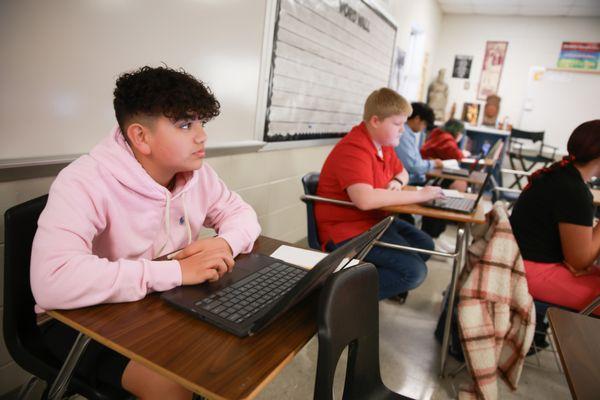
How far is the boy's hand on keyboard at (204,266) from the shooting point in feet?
2.78

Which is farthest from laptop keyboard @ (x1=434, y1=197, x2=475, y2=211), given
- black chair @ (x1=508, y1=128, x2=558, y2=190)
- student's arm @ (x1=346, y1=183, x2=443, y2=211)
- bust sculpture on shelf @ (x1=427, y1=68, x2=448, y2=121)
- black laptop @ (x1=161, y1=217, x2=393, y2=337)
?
bust sculpture on shelf @ (x1=427, y1=68, x2=448, y2=121)

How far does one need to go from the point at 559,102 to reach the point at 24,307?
25.7 feet

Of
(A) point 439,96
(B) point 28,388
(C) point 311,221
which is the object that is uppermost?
(A) point 439,96

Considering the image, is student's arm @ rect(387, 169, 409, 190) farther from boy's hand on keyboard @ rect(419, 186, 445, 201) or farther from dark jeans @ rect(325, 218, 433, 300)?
dark jeans @ rect(325, 218, 433, 300)

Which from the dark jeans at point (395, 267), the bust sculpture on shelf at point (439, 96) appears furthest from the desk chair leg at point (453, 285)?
the bust sculpture on shelf at point (439, 96)

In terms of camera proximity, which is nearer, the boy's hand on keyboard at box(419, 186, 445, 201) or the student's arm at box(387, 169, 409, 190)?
the boy's hand on keyboard at box(419, 186, 445, 201)

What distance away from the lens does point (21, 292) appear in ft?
2.90

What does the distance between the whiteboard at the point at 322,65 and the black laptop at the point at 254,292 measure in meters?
1.49

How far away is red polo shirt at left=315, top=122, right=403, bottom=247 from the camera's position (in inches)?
73.0

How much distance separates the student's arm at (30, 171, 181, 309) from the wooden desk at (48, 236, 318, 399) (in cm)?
3

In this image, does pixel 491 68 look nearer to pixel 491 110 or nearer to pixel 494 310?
pixel 491 110

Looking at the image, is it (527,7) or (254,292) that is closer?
(254,292)

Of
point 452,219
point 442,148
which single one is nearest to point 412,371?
point 452,219

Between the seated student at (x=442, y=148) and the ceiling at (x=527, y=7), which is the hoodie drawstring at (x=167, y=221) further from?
the ceiling at (x=527, y=7)
